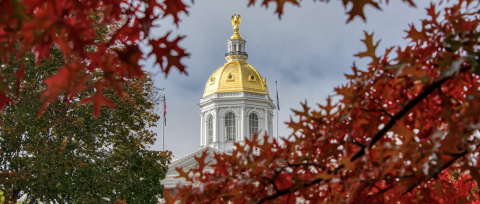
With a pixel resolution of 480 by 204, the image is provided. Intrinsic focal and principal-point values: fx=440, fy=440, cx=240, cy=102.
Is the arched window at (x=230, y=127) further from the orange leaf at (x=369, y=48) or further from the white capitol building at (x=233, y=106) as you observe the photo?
the orange leaf at (x=369, y=48)

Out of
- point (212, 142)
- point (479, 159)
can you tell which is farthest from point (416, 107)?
point (212, 142)

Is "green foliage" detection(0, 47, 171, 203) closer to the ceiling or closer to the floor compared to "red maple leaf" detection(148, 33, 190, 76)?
closer to the ceiling

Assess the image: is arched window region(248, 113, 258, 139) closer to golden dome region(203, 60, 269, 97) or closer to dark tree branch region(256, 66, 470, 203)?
golden dome region(203, 60, 269, 97)

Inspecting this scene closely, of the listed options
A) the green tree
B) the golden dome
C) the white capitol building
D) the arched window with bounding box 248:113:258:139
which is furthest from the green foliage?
the golden dome

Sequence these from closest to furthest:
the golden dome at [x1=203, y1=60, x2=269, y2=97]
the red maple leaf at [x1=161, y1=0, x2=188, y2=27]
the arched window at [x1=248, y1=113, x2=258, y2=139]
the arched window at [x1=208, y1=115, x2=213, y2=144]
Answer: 1. the red maple leaf at [x1=161, y1=0, x2=188, y2=27]
2. the arched window at [x1=248, y1=113, x2=258, y2=139]
3. the golden dome at [x1=203, y1=60, x2=269, y2=97]
4. the arched window at [x1=208, y1=115, x2=213, y2=144]

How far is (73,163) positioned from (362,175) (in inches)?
409

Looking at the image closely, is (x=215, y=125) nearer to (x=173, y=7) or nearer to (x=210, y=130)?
(x=210, y=130)

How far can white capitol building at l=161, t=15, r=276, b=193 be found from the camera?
175 feet

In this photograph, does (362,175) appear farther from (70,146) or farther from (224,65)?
(224,65)

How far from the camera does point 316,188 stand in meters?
1.88

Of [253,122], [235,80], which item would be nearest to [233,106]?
[253,122]

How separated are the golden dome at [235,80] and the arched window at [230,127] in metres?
3.19

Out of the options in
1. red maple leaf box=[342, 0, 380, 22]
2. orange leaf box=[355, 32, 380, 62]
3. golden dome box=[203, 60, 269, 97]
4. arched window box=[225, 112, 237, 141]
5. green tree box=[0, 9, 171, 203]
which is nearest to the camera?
red maple leaf box=[342, 0, 380, 22]

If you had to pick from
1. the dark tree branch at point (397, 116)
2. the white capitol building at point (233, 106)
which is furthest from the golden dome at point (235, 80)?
the dark tree branch at point (397, 116)
